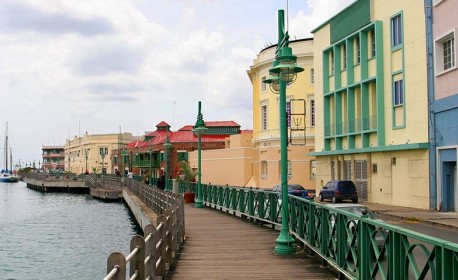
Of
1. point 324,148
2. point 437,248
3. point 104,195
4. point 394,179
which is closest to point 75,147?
point 104,195

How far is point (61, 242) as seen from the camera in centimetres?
2934

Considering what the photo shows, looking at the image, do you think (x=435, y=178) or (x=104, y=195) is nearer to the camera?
(x=435, y=178)

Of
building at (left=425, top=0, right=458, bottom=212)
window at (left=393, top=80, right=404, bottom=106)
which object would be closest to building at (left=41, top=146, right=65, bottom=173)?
window at (left=393, top=80, right=404, bottom=106)

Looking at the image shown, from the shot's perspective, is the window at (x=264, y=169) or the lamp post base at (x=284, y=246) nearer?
the lamp post base at (x=284, y=246)

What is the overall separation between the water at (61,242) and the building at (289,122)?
48.9ft

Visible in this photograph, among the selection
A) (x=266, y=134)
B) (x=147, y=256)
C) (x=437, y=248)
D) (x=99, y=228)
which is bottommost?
(x=99, y=228)

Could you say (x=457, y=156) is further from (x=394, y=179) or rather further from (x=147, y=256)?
(x=147, y=256)

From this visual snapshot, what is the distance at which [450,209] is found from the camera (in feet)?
88.6

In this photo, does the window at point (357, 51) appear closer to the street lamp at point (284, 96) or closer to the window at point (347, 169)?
the window at point (347, 169)

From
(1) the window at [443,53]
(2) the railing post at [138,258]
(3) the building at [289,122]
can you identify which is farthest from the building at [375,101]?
(2) the railing post at [138,258]

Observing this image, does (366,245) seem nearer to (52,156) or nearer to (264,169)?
(264,169)

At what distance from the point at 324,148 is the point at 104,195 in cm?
3258

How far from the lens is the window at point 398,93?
31.6 meters

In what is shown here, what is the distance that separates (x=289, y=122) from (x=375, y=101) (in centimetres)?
1512
